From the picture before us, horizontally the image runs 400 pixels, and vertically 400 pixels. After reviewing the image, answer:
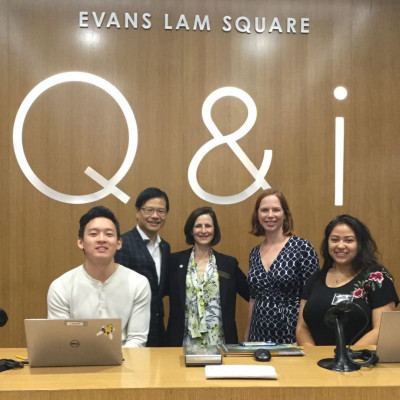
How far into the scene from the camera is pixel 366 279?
8.66 ft

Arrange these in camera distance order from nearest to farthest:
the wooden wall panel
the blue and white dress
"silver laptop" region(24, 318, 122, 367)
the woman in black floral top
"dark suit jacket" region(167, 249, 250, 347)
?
"silver laptop" region(24, 318, 122, 367) → the woman in black floral top → the blue and white dress → "dark suit jacket" region(167, 249, 250, 347) → the wooden wall panel

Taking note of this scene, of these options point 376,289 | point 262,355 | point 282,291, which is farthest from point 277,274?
point 262,355

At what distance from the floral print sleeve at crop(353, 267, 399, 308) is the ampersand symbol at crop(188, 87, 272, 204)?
150cm

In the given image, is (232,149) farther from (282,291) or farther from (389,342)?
(389,342)

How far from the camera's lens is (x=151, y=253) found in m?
3.36

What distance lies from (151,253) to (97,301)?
770mm

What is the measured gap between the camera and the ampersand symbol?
3977 mm

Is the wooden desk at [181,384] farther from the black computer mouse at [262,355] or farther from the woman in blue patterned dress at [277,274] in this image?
the woman in blue patterned dress at [277,274]

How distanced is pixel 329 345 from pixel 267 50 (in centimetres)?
237

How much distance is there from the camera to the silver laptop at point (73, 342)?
6.56 feet

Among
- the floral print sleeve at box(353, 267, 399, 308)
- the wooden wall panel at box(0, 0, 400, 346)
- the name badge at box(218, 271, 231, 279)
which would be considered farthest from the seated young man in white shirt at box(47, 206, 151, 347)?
the wooden wall panel at box(0, 0, 400, 346)

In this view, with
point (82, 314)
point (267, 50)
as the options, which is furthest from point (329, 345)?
point (267, 50)

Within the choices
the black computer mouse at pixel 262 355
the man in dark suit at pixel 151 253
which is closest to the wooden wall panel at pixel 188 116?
the man in dark suit at pixel 151 253

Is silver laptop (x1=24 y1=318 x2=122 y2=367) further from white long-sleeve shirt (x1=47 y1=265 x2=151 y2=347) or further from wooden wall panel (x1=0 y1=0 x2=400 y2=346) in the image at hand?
wooden wall panel (x1=0 y1=0 x2=400 y2=346)
